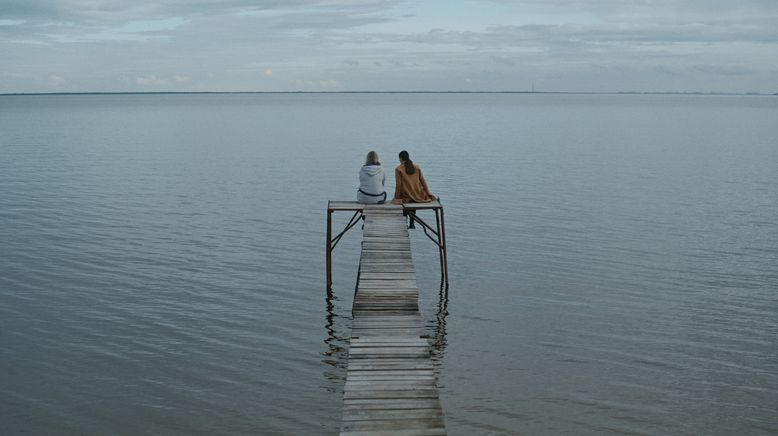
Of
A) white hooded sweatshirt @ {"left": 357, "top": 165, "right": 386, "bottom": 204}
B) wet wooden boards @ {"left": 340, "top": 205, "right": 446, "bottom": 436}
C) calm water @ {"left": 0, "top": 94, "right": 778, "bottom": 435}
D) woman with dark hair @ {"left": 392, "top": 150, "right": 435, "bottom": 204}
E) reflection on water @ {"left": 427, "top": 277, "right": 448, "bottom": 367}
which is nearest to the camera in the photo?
wet wooden boards @ {"left": 340, "top": 205, "right": 446, "bottom": 436}

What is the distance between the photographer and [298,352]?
637 inches

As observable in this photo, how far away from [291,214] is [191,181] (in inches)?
532

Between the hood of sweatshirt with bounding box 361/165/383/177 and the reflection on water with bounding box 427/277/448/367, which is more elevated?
the hood of sweatshirt with bounding box 361/165/383/177

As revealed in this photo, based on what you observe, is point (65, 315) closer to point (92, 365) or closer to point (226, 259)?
point (92, 365)

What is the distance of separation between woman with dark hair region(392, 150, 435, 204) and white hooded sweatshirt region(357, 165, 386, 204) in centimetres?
44

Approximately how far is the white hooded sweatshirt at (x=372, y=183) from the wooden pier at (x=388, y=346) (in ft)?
1.17

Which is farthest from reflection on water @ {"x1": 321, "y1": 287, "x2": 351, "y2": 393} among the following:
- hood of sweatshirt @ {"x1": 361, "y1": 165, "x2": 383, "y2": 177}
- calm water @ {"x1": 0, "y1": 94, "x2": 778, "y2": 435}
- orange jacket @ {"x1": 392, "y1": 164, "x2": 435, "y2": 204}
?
hood of sweatshirt @ {"x1": 361, "y1": 165, "x2": 383, "y2": 177}

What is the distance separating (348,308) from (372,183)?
352 cm

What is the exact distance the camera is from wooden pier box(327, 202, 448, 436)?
1041 cm

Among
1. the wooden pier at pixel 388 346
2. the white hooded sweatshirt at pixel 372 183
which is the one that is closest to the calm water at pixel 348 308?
the wooden pier at pixel 388 346

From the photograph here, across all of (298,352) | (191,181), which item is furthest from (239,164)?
(298,352)

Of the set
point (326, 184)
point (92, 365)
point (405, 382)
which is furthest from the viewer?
point (326, 184)

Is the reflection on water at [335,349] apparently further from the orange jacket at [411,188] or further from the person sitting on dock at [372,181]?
the orange jacket at [411,188]

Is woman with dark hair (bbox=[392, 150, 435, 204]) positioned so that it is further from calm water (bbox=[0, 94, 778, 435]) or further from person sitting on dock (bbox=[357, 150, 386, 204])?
calm water (bbox=[0, 94, 778, 435])
